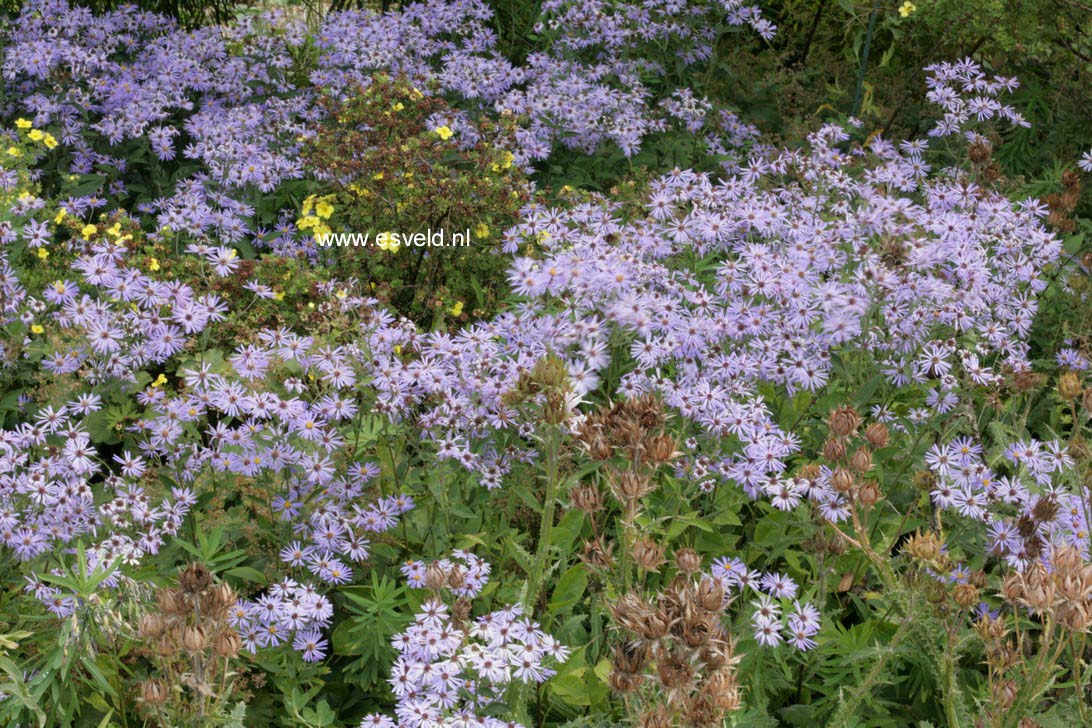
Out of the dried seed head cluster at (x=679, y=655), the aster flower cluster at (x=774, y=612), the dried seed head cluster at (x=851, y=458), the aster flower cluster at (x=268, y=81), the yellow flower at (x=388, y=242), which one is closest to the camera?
the dried seed head cluster at (x=679, y=655)

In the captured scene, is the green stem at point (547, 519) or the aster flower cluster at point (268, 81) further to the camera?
the aster flower cluster at point (268, 81)

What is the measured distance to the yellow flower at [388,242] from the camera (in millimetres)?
3754

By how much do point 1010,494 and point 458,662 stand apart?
126 cm

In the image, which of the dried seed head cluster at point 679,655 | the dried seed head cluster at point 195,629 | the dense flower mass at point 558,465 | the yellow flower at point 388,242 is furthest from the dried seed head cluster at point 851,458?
the yellow flower at point 388,242

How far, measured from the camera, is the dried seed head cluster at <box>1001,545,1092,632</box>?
1.37 m

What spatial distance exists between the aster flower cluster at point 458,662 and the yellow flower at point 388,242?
2090 millimetres

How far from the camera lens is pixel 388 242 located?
3766mm

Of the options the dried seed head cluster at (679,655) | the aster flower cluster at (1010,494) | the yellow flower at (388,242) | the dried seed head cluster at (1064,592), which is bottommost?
the yellow flower at (388,242)

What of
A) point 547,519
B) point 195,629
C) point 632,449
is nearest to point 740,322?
point 547,519

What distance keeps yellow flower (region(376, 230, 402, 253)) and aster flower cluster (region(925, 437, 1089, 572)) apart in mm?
1944

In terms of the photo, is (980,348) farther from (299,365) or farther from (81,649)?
(81,649)

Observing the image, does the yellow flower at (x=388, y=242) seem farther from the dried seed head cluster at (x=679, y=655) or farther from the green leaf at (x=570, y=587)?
the dried seed head cluster at (x=679, y=655)

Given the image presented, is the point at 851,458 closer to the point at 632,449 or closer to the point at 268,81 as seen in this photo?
the point at 632,449

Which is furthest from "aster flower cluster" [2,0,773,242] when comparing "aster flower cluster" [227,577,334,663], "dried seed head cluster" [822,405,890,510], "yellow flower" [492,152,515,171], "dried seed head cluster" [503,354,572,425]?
"dried seed head cluster" [822,405,890,510]
